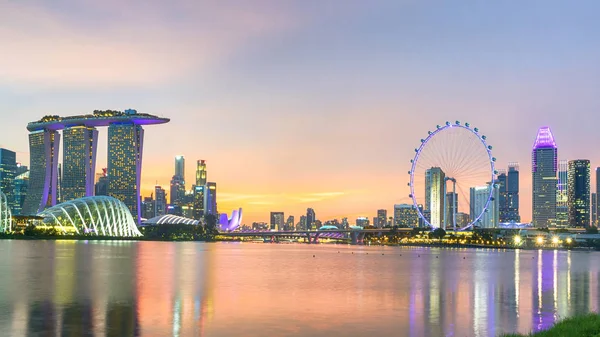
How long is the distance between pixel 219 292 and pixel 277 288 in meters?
6.56

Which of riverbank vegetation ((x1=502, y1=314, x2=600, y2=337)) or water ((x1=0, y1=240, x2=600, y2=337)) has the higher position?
riverbank vegetation ((x1=502, y1=314, x2=600, y2=337))

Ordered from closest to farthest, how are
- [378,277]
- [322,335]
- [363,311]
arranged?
[322,335] → [363,311] → [378,277]

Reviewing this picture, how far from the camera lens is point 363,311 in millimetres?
42031

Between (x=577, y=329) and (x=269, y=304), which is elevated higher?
(x=577, y=329)

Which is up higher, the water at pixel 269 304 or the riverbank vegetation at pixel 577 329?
the riverbank vegetation at pixel 577 329

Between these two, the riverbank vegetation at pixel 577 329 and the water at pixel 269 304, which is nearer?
the riverbank vegetation at pixel 577 329

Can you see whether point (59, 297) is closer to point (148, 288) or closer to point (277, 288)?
point (148, 288)

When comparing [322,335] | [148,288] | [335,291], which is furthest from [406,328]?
[148,288]

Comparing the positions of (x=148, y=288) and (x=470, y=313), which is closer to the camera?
(x=470, y=313)

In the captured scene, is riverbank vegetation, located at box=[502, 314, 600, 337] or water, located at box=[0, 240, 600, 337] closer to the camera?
riverbank vegetation, located at box=[502, 314, 600, 337]

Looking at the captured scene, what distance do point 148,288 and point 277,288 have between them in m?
10.5

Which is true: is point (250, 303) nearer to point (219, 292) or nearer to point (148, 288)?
point (219, 292)

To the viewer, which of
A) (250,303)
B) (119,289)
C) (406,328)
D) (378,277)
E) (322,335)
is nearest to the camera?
(322,335)

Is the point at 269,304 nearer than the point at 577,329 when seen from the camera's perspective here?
No
